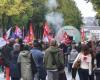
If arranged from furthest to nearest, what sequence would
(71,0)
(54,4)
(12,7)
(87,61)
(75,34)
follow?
(71,0)
(54,4)
(12,7)
(75,34)
(87,61)

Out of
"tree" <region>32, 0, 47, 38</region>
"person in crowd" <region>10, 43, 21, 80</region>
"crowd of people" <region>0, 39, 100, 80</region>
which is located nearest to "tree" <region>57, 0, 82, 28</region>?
"tree" <region>32, 0, 47, 38</region>

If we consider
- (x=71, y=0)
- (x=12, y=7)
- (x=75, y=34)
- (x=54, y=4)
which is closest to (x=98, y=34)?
(x=75, y=34)

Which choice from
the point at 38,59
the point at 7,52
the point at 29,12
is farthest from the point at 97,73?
the point at 29,12

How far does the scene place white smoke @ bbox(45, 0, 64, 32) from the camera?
334 ft

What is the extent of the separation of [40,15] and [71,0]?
36.3 meters

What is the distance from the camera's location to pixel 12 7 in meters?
60.1

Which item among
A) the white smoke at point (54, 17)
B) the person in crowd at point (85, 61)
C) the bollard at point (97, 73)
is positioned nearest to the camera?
the bollard at point (97, 73)

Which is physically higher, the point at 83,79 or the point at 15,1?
the point at 15,1

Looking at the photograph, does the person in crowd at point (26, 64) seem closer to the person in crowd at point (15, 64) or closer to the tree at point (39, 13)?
the person in crowd at point (15, 64)

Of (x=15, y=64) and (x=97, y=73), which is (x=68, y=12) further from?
(x=97, y=73)

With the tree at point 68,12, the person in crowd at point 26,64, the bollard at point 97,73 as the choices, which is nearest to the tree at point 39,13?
the tree at point 68,12

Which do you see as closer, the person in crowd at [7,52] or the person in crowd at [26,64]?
the person in crowd at [26,64]

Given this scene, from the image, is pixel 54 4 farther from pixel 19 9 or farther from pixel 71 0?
pixel 19 9

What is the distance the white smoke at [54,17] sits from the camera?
102 metres
